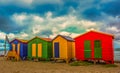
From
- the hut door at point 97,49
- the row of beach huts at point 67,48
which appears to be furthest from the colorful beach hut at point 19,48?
the hut door at point 97,49

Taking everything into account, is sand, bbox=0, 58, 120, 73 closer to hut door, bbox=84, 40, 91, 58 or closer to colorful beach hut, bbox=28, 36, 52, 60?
hut door, bbox=84, 40, 91, 58

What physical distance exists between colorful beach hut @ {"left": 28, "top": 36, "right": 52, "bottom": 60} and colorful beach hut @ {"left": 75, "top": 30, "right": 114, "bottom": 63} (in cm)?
430

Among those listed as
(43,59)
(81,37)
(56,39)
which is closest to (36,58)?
(43,59)

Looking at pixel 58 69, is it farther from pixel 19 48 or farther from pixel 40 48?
pixel 19 48

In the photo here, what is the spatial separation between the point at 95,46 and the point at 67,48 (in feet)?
11.6

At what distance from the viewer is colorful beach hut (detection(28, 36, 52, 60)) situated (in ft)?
78.9

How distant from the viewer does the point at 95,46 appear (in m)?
20.5

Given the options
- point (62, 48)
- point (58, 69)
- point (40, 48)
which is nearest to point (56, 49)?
point (62, 48)

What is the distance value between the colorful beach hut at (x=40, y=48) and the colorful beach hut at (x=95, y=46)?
4305mm

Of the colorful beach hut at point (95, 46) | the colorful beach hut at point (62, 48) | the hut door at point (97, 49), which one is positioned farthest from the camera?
the colorful beach hut at point (62, 48)

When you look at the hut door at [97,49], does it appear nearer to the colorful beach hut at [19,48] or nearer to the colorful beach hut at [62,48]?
the colorful beach hut at [62,48]

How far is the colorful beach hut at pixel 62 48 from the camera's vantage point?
22.5 m

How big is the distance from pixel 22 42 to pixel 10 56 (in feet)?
8.29

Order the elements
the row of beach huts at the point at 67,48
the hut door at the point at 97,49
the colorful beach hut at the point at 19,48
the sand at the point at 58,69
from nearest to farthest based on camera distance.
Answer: the sand at the point at 58,69 → the row of beach huts at the point at 67,48 → the hut door at the point at 97,49 → the colorful beach hut at the point at 19,48
